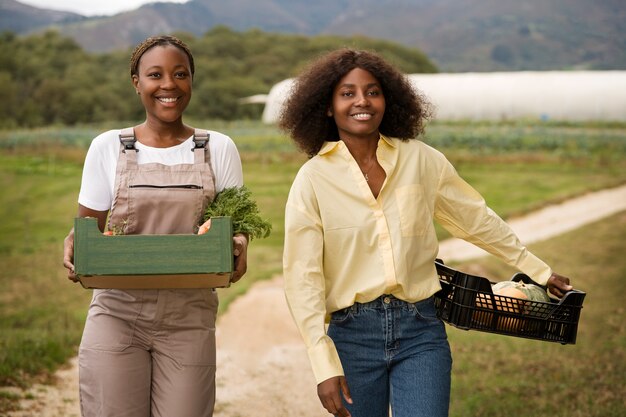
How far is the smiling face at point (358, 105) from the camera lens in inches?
126

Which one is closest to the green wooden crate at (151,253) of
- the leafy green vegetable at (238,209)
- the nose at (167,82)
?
the leafy green vegetable at (238,209)

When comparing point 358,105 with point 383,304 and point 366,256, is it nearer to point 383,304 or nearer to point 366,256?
point 366,256

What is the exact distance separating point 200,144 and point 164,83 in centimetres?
25

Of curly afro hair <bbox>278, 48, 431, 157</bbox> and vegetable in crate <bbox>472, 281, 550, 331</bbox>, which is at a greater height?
curly afro hair <bbox>278, 48, 431, 157</bbox>

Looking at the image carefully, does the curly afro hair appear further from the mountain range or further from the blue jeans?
the mountain range

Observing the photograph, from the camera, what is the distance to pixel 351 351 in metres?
3.10

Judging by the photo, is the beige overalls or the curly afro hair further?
the curly afro hair

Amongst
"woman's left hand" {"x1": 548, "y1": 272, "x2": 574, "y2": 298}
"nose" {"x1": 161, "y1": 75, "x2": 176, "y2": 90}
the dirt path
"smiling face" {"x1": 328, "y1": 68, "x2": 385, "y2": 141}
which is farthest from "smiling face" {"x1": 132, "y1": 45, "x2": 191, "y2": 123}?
the dirt path

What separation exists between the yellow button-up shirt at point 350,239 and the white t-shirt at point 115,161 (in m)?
0.29

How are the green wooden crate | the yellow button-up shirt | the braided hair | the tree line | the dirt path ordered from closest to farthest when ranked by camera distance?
the green wooden crate → the yellow button-up shirt → the braided hair → the dirt path → the tree line

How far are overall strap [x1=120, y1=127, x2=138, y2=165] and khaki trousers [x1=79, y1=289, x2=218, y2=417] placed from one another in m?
0.46

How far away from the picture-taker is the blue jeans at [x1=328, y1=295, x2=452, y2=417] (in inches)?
120

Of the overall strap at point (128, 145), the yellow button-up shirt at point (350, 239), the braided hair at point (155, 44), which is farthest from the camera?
the braided hair at point (155, 44)

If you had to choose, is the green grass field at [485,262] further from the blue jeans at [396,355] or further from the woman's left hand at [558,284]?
the blue jeans at [396,355]
